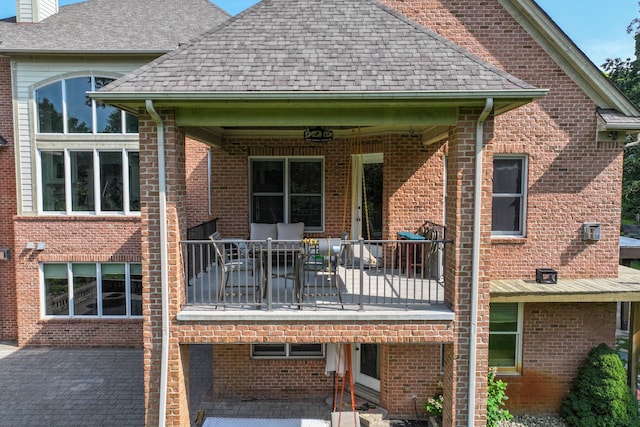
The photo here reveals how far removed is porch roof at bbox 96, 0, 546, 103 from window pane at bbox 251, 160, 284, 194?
11.8ft

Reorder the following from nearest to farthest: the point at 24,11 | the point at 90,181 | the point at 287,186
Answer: the point at 287,186
the point at 90,181
the point at 24,11

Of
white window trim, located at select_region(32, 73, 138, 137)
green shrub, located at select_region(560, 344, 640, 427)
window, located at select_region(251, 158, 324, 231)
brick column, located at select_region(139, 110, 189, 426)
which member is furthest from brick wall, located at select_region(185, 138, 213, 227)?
green shrub, located at select_region(560, 344, 640, 427)

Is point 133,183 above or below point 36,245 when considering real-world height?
above

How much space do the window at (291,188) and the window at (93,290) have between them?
198 inches

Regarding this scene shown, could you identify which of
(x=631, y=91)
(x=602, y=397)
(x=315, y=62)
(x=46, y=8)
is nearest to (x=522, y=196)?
(x=602, y=397)

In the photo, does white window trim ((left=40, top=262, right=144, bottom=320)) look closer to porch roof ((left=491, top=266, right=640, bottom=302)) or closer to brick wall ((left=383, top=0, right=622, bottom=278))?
porch roof ((left=491, top=266, right=640, bottom=302))

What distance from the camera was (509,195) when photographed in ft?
27.5

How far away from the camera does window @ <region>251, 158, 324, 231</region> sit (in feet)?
30.4

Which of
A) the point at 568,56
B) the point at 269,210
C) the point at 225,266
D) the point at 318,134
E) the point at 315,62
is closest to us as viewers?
the point at 315,62

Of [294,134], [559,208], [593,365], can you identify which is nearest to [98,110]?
[294,134]

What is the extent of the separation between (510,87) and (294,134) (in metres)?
4.78

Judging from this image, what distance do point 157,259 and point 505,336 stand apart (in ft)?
24.3

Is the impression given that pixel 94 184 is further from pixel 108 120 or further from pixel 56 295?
pixel 56 295

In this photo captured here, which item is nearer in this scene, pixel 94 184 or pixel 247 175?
pixel 247 175
